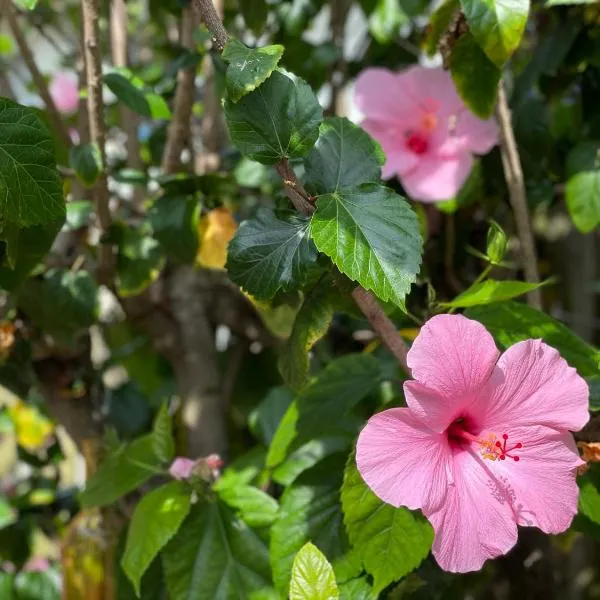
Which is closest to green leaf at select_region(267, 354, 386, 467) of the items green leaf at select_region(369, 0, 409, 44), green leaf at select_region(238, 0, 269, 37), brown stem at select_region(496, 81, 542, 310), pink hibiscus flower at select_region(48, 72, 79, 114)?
brown stem at select_region(496, 81, 542, 310)

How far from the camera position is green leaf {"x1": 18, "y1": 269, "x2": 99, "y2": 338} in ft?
3.10

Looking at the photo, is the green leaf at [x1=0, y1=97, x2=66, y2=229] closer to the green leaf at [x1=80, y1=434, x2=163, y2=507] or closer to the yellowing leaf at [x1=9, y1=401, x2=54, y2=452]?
the green leaf at [x1=80, y1=434, x2=163, y2=507]

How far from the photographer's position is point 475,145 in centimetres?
98

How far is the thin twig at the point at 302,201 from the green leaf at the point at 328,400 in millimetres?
148

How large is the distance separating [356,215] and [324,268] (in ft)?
0.24

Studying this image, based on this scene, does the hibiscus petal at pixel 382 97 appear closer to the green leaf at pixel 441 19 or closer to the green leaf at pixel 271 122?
the green leaf at pixel 441 19

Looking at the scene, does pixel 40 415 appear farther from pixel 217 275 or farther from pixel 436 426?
pixel 436 426

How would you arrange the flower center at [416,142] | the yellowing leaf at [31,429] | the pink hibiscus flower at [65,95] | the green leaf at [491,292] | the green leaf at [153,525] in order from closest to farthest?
the green leaf at [491,292] → the green leaf at [153,525] → the flower center at [416,142] → the yellowing leaf at [31,429] → the pink hibiscus flower at [65,95]

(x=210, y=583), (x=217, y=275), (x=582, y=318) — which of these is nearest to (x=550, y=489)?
(x=210, y=583)

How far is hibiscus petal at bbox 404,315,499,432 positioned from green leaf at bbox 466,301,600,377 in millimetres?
111

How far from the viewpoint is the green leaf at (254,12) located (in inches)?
39.2

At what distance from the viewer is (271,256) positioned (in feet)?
2.07

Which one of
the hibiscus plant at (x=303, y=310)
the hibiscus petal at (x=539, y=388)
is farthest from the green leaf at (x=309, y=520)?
the hibiscus petal at (x=539, y=388)

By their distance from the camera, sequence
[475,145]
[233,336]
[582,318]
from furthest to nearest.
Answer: [582,318]
[233,336]
[475,145]
